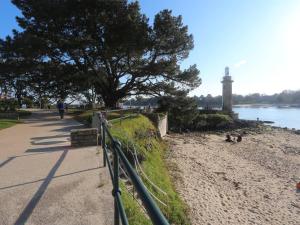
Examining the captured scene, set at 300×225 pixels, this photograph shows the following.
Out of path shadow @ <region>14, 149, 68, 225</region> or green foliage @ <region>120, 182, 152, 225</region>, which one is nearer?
path shadow @ <region>14, 149, 68, 225</region>

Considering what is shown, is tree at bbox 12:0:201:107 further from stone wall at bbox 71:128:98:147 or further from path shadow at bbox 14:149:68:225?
path shadow at bbox 14:149:68:225

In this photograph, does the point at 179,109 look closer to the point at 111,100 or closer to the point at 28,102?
the point at 111,100

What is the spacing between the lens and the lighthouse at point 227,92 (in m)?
50.2

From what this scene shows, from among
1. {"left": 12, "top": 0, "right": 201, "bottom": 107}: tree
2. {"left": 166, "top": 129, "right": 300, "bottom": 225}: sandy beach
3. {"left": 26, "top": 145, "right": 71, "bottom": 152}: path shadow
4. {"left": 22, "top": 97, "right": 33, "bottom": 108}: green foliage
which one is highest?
→ {"left": 12, "top": 0, "right": 201, "bottom": 107}: tree

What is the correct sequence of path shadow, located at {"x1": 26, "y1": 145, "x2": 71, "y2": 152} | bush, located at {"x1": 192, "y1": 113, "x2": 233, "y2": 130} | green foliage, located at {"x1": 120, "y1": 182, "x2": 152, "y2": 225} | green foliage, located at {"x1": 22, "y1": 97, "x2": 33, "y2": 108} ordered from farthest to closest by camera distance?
green foliage, located at {"x1": 22, "y1": 97, "x2": 33, "y2": 108} < bush, located at {"x1": 192, "y1": 113, "x2": 233, "y2": 130} < path shadow, located at {"x1": 26, "y1": 145, "x2": 71, "y2": 152} < green foliage, located at {"x1": 120, "y1": 182, "x2": 152, "y2": 225}


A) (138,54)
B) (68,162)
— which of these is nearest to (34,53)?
→ (138,54)

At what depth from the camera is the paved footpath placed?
3877 millimetres

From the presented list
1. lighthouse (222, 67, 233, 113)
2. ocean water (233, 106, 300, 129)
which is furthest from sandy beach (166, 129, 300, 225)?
ocean water (233, 106, 300, 129)

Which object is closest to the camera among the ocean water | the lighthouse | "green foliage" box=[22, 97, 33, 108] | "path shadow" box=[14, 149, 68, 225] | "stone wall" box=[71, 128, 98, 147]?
"path shadow" box=[14, 149, 68, 225]

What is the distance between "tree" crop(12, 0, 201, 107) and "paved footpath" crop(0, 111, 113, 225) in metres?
18.6

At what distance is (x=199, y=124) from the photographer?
Answer: 123 feet

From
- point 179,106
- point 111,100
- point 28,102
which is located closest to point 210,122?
point 179,106

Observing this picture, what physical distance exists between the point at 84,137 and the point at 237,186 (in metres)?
7.24

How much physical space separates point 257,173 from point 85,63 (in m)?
19.7
